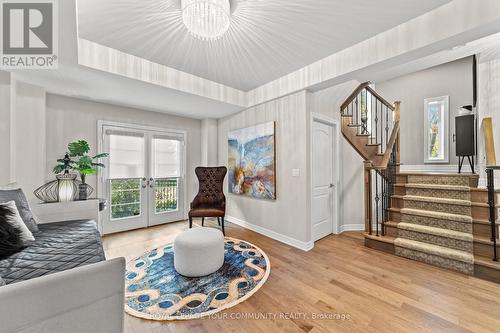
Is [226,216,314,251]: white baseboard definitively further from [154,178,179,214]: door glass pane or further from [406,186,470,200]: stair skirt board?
[406,186,470,200]: stair skirt board

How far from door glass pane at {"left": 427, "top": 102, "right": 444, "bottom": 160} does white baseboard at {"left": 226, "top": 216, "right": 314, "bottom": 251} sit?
3.50m

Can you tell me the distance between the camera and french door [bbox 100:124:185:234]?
12.1ft

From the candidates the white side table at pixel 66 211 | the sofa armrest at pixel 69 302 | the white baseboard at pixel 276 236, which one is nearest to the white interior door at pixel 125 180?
the white side table at pixel 66 211

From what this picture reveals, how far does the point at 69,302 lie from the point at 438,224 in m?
3.82

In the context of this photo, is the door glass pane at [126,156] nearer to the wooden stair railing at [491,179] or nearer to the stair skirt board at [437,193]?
the stair skirt board at [437,193]

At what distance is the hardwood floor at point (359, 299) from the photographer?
1.54m

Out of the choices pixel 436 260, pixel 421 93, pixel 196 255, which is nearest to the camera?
pixel 196 255

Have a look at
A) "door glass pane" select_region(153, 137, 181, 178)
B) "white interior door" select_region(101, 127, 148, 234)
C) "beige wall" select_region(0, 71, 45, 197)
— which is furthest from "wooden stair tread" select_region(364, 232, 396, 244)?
"beige wall" select_region(0, 71, 45, 197)

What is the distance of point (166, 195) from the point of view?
4.36 metres

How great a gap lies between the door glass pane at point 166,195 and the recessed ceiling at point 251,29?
2460 millimetres

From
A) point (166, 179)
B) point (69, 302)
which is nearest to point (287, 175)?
point (166, 179)

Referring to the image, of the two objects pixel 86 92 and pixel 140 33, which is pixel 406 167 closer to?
pixel 140 33

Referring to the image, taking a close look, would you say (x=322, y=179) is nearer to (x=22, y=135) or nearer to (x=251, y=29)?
(x=251, y=29)

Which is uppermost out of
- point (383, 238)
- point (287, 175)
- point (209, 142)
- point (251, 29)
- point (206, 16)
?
point (251, 29)
